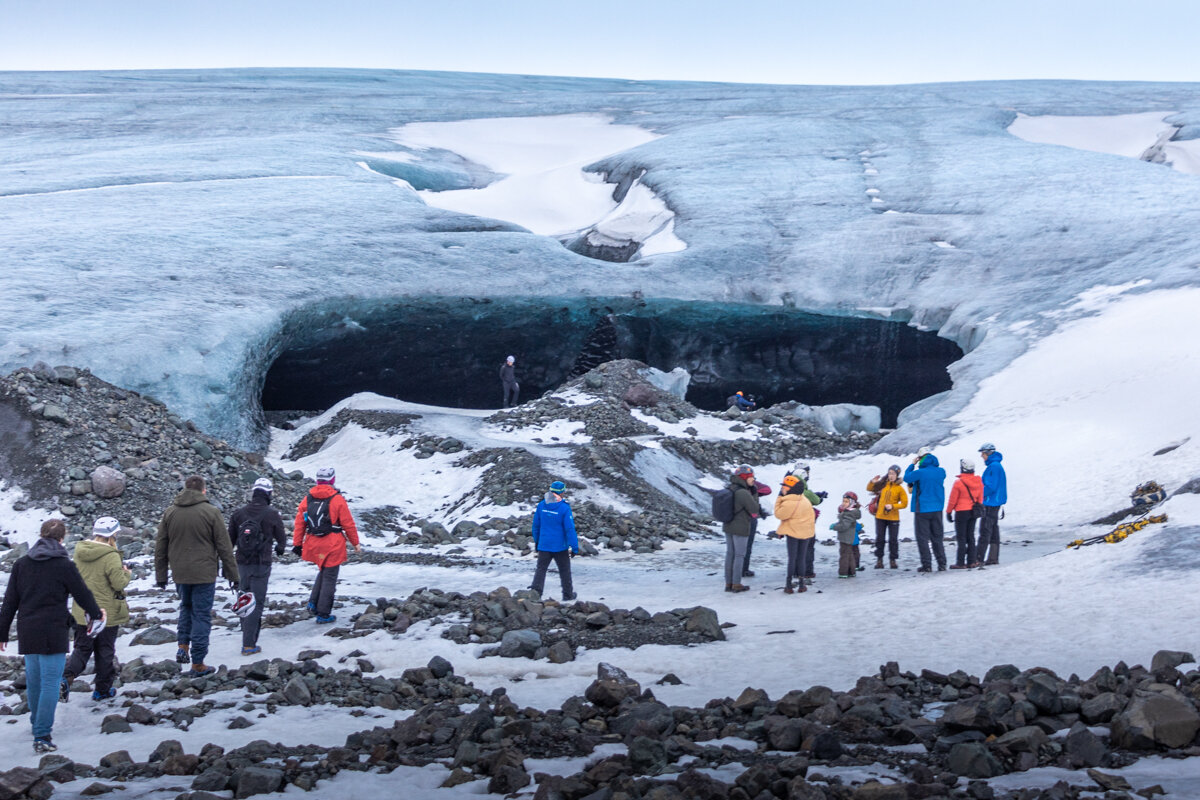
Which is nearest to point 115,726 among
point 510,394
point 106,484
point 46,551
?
point 46,551

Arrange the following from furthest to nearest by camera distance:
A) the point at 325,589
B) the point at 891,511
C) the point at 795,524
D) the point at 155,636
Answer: the point at 891,511
the point at 795,524
the point at 325,589
the point at 155,636

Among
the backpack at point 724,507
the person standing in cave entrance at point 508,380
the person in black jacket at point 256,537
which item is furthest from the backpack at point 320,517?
the person standing in cave entrance at point 508,380

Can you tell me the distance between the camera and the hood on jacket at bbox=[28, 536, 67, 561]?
6.87 m

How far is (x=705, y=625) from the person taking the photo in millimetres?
9305

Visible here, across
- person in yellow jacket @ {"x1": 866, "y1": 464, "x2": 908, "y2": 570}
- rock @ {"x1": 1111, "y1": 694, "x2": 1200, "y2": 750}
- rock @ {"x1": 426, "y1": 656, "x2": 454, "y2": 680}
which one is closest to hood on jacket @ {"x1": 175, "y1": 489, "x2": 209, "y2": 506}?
rock @ {"x1": 426, "y1": 656, "x2": 454, "y2": 680}

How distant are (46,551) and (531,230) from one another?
28333mm

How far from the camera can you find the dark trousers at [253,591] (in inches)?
350

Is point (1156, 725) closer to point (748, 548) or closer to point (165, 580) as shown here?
point (165, 580)

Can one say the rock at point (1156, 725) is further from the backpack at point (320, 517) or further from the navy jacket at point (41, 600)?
the backpack at point (320, 517)

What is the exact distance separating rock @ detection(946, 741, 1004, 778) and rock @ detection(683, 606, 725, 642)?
3.75 meters

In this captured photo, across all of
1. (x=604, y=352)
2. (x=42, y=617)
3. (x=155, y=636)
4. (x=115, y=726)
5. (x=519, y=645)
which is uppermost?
(x=604, y=352)

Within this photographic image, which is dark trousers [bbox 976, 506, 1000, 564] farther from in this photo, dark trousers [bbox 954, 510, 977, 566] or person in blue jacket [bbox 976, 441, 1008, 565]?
dark trousers [bbox 954, 510, 977, 566]

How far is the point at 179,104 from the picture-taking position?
47656 mm

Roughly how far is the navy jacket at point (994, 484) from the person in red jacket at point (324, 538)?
701cm
